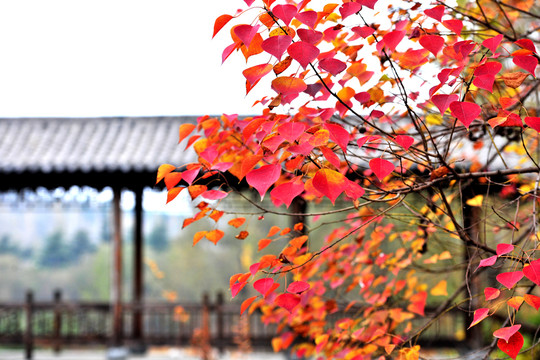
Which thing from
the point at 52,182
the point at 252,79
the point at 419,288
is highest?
the point at 52,182

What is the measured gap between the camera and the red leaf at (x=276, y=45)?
93 cm

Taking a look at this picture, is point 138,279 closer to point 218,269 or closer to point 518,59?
point 518,59

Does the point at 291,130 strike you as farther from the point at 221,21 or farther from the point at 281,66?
the point at 221,21

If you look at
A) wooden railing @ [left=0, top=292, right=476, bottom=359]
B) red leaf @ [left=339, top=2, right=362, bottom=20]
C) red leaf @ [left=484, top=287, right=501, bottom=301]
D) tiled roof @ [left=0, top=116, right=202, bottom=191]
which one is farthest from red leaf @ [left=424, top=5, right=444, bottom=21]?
wooden railing @ [left=0, top=292, right=476, bottom=359]

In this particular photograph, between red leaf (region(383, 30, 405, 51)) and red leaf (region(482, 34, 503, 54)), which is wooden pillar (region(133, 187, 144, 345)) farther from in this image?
red leaf (region(482, 34, 503, 54))

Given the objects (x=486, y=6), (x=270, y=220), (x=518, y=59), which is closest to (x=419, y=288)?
(x=518, y=59)

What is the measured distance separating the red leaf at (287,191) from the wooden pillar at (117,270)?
5004mm

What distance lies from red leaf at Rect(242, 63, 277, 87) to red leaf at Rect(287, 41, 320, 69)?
0.25 feet

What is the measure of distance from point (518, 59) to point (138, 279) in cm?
613

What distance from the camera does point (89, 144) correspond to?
5.98 m

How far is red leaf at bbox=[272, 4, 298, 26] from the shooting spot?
931 mm

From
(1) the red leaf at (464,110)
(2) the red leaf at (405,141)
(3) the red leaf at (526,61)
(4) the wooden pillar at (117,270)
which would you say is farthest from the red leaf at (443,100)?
(4) the wooden pillar at (117,270)

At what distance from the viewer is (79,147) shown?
589 cm

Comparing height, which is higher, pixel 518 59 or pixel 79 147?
pixel 79 147
